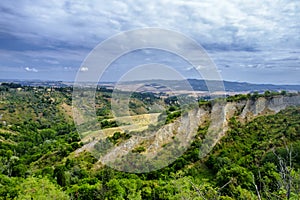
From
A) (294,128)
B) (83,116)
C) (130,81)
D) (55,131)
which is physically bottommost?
(55,131)

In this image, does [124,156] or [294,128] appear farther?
[294,128]

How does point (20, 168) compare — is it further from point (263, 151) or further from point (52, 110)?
point (52, 110)

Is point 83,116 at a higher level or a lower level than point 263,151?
higher

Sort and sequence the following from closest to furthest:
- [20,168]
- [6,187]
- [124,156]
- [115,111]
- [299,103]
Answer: [115,111], [6,187], [124,156], [20,168], [299,103]

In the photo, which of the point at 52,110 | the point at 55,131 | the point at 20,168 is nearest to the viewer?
the point at 20,168

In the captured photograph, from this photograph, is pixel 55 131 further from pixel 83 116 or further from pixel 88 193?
pixel 83 116

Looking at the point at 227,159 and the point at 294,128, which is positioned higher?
the point at 294,128

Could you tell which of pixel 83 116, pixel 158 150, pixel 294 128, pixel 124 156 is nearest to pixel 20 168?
pixel 124 156

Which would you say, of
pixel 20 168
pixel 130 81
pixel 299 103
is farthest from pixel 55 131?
pixel 130 81

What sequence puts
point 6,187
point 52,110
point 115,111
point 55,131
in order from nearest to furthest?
point 115,111
point 6,187
point 55,131
point 52,110
